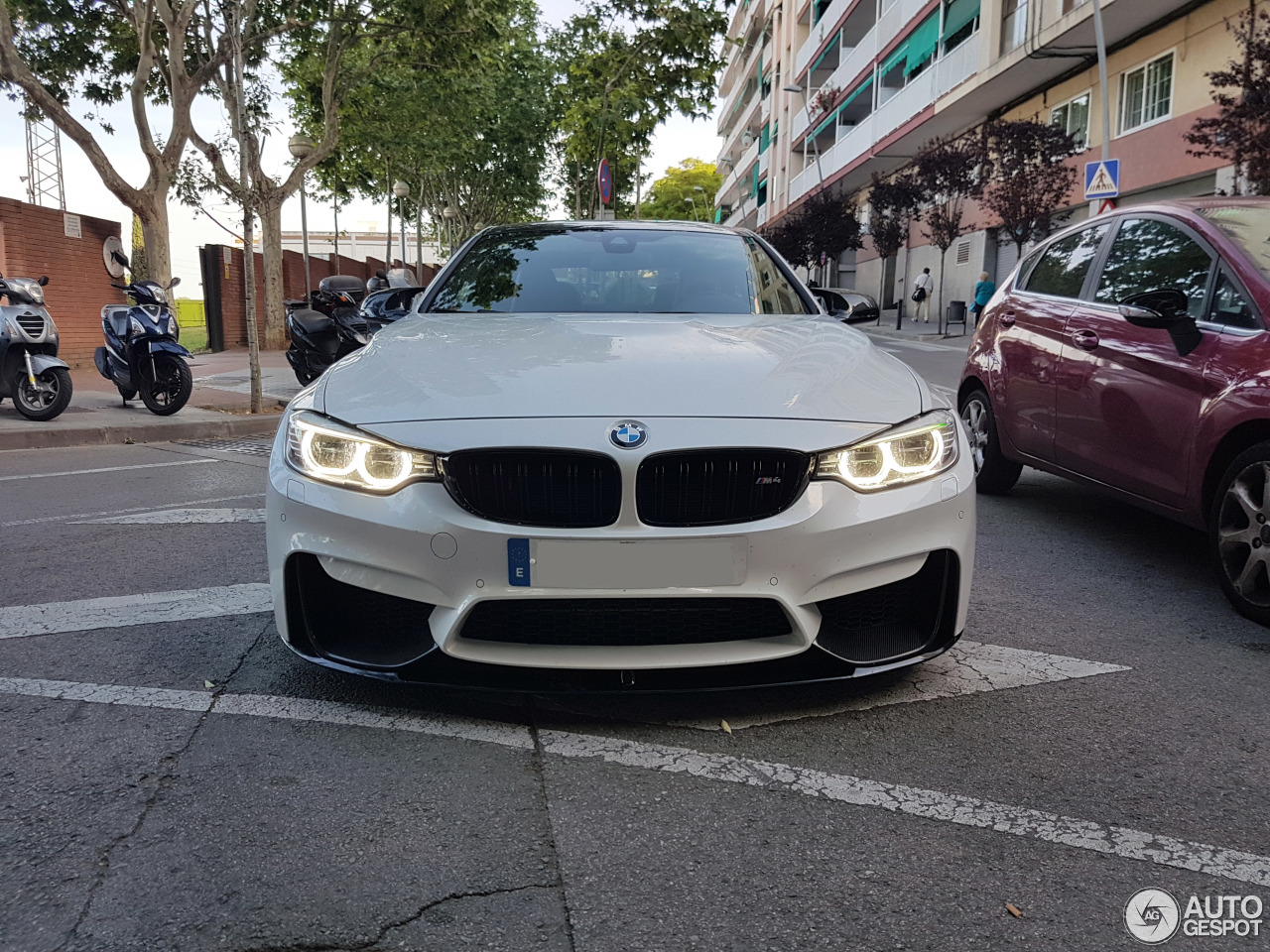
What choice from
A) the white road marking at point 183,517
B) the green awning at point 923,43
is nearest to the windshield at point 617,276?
the white road marking at point 183,517

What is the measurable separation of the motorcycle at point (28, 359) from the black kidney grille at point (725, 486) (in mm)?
8510

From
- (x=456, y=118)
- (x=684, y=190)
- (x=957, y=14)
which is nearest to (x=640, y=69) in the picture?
(x=456, y=118)

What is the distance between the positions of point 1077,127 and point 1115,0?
501 centimetres

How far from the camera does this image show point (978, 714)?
3.01 metres

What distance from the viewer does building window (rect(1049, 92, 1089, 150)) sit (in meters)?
24.5

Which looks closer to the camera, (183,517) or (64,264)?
(183,517)

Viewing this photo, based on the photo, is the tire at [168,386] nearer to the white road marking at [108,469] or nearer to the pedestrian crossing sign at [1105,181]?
the white road marking at [108,469]

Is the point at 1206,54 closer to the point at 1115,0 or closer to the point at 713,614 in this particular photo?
the point at 1115,0

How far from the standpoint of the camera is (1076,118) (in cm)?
2539

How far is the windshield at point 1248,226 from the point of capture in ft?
13.9

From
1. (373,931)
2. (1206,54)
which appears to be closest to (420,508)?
(373,931)

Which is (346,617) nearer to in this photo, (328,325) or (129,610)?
(129,610)

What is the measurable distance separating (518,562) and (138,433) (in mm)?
7719

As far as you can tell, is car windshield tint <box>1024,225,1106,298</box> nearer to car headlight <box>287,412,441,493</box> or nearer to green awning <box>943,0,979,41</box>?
car headlight <box>287,412,441,493</box>
